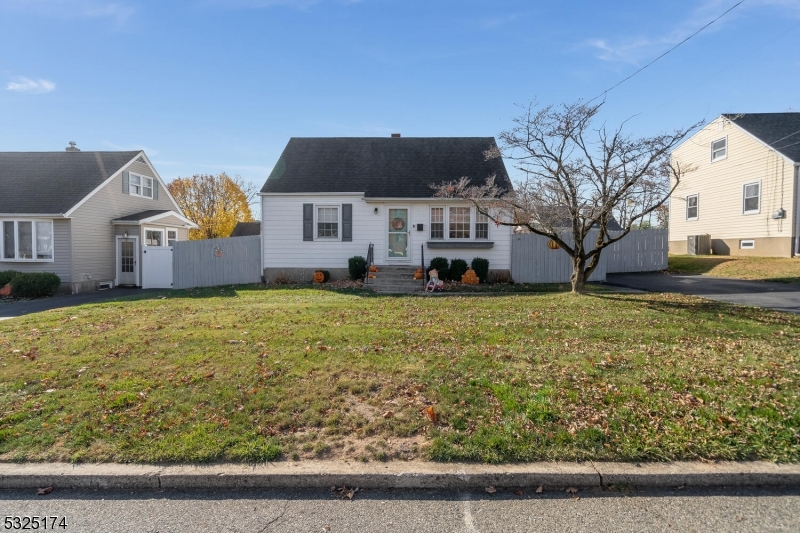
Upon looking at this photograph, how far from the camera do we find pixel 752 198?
19625 mm

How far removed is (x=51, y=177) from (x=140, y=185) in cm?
354

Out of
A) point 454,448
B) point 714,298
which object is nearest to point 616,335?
point 454,448

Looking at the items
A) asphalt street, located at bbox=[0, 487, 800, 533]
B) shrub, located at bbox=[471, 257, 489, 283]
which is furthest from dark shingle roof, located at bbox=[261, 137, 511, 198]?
asphalt street, located at bbox=[0, 487, 800, 533]

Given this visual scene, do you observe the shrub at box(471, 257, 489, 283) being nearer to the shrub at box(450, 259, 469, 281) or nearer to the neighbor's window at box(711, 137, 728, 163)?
the shrub at box(450, 259, 469, 281)

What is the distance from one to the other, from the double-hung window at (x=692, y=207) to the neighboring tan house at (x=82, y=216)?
2742 centimetres

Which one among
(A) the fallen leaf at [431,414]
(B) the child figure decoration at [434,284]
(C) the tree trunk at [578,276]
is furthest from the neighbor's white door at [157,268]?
(A) the fallen leaf at [431,414]

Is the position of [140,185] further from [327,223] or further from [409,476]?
[409,476]

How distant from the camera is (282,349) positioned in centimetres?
623

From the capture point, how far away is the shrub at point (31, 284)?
15.4 m

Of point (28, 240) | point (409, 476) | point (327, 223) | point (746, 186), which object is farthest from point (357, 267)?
point (746, 186)

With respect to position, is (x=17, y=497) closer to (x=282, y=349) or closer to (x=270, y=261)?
(x=282, y=349)

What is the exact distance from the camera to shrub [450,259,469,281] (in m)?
15.6

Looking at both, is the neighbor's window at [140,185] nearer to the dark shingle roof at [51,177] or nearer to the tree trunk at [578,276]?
the dark shingle roof at [51,177]

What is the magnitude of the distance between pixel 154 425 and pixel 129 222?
18796mm
